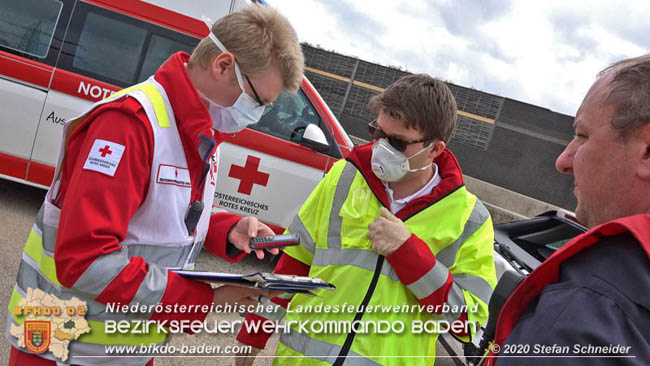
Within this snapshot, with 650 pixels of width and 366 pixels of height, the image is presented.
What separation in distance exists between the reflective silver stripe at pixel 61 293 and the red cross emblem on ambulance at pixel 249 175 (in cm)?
371

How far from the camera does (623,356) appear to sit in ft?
2.58

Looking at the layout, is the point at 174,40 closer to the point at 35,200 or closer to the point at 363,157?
the point at 35,200

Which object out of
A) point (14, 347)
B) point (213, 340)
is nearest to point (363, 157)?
point (14, 347)

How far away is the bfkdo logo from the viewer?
140 cm

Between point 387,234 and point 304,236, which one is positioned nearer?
point 387,234

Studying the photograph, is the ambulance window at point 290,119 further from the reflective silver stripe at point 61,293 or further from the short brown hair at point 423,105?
the reflective silver stripe at point 61,293

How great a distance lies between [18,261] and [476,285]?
12.5 ft

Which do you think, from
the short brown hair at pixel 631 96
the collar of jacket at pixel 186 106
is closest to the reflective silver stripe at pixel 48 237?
the collar of jacket at pixel 186 106

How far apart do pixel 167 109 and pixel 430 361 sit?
4.29ft

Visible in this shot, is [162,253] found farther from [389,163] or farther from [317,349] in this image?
[389,163]

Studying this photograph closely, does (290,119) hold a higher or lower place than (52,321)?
higher

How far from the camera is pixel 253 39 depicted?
1.57 meters

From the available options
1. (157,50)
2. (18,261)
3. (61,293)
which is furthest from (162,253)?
(157,50)

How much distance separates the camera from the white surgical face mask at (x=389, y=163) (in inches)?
81.1
